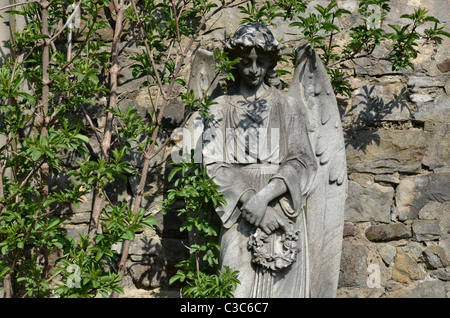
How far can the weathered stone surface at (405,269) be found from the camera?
4.30 metres

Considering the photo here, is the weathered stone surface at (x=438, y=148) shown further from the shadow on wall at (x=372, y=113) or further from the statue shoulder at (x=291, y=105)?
the statue shoulder at (x=291, y=105)

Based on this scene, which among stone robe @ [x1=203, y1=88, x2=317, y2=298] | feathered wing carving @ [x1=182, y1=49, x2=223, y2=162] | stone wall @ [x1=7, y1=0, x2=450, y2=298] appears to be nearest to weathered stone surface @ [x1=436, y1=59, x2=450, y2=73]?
stone wall @ [x1=7, y1=0, x2=450, y2=298]

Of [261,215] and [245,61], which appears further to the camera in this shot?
[245,61]

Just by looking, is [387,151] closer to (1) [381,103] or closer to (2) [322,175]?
(1) [381,103]

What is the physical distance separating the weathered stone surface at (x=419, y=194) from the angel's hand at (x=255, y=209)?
3.78ft

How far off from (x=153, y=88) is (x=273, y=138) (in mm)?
1055

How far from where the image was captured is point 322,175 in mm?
3846

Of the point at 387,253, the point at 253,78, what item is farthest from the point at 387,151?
the point at 253,78

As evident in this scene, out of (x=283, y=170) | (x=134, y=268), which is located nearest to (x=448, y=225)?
(x=283, y=170)

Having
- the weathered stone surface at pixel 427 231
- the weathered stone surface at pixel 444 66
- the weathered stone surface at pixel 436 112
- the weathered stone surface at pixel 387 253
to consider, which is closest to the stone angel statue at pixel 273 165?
the weathered stone surface at pixel 387 253

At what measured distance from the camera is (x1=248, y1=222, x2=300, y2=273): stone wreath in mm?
3594

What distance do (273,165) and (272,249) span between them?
424mm

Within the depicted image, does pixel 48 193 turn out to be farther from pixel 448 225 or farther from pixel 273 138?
pixel 448 225

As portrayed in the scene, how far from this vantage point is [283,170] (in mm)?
3658
